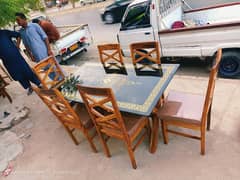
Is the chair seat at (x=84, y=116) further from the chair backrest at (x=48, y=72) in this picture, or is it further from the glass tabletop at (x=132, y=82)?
the chair backrest at (x=48, y=72)

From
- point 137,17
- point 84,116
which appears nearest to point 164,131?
point 84,116

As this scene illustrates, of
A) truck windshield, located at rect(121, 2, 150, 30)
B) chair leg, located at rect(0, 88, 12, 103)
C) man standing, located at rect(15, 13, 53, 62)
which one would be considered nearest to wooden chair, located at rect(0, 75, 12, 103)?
chair leg, located at rect(0, 88, 12, 103)

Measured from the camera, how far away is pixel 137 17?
3568 mm

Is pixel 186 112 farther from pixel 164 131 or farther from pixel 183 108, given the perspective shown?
pixel 164 131

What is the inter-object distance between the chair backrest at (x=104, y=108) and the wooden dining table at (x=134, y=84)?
0.52ft

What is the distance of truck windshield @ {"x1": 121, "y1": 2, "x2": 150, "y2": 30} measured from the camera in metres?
3.40

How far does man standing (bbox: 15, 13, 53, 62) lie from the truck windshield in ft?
5.11

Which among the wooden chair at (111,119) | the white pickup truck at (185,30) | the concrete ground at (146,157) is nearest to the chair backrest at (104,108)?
the wooden chair at (111,119)

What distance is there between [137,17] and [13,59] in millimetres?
2353

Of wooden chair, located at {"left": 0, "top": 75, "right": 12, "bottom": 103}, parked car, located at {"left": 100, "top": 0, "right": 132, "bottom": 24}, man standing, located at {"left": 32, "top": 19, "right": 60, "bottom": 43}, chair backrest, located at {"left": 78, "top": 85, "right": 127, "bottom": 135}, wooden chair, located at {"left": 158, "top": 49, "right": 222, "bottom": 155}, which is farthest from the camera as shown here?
parked car, located at {"left": 100, "top": 0, "right": 132, "bottom": 24}

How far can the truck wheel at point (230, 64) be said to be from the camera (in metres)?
2.96

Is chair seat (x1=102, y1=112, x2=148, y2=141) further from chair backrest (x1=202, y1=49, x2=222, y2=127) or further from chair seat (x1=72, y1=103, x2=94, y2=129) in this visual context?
chair backrest (x1=202, y1=49, x2=222, y2=127)

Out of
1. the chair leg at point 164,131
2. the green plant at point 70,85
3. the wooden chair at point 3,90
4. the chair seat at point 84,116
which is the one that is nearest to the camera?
the chair leg at point 164,131

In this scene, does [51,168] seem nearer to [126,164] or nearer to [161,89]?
[126,164]
